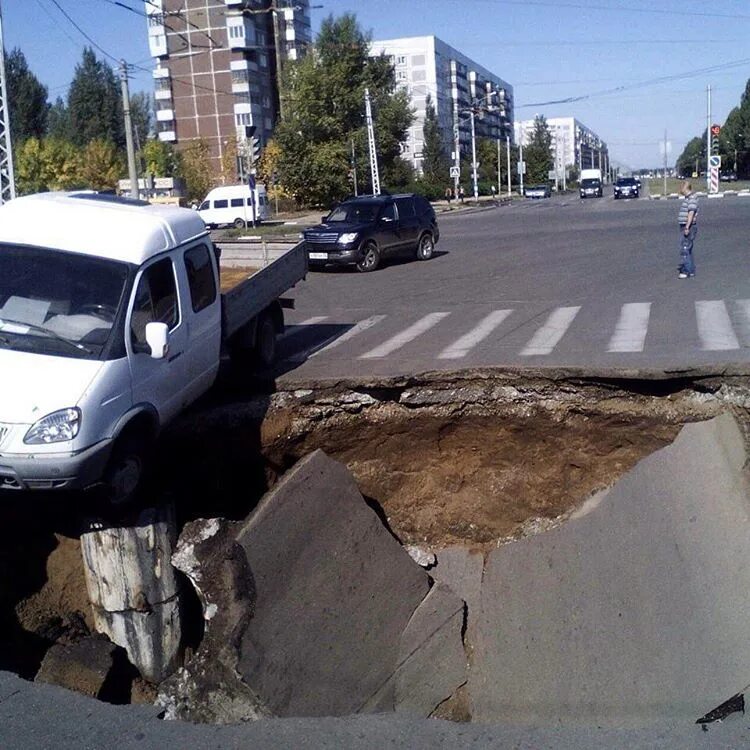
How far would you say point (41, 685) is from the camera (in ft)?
19.1

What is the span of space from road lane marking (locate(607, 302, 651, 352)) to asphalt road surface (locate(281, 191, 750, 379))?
0.06 feet

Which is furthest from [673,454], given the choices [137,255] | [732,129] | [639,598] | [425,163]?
[732,129]

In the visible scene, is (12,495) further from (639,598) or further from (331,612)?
(639,598)

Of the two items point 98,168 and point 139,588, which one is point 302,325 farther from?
point 98,168

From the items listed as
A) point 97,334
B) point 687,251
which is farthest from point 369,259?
point 97,334

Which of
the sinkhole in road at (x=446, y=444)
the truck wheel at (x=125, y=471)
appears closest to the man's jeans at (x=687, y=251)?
the sinkhole in road at (x=446, y=444)

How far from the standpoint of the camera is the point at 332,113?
54906 mm

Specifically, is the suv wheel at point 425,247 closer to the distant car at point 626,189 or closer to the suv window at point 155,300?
the suv window at point 155,300

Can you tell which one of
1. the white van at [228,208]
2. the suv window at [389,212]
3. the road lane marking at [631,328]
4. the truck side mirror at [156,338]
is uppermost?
the white van at [228,208]

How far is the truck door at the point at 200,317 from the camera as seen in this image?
8.03 metres

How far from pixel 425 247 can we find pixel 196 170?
46.8 metres

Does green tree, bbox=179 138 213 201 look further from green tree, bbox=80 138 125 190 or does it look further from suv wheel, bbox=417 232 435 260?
suv wheel, bbox=417 232 435 260

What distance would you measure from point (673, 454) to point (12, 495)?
196 inches

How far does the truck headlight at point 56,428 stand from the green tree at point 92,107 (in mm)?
86418
